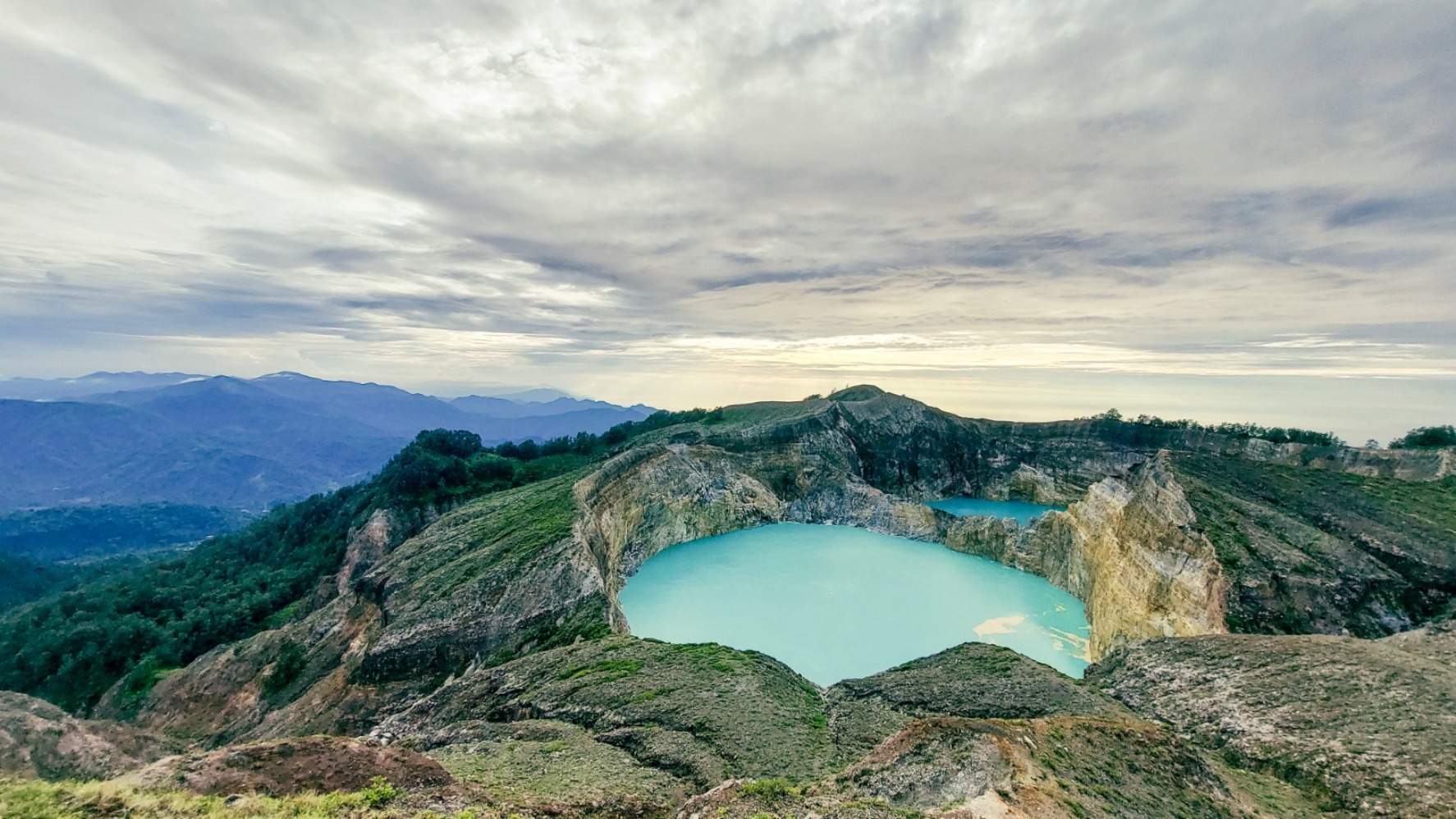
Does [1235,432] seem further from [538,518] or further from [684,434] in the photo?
[538,518]

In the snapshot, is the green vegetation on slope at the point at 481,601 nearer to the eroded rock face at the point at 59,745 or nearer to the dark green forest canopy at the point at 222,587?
the eroded rock face at the point at 59,745

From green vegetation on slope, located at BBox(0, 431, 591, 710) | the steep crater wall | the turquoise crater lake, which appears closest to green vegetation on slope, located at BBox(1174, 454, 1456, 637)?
the steep crater wall

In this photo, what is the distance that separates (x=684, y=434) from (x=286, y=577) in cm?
3949

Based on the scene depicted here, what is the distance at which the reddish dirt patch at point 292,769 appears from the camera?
12406mm

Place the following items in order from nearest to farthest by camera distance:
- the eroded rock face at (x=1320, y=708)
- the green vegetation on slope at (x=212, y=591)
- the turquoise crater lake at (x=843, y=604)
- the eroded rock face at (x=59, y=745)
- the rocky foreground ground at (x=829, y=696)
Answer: the rocky foreground ground at (x=829, y=696), the eroded rock face at (x=1320, y=708), the eroded rock face at (x=59, y=745), the turquoise crater lake at (x=843, y=604), the green vegetation on slope at (x=212, y=591)

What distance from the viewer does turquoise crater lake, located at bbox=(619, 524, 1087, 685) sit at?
32.0 metres

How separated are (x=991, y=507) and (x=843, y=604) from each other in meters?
45.1

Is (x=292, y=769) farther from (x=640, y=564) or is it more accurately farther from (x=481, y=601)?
(x=640, y=564)

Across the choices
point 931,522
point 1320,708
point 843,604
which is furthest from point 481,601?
point 931,522

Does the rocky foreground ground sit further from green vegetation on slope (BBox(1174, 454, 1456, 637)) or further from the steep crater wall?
the steep crater wall

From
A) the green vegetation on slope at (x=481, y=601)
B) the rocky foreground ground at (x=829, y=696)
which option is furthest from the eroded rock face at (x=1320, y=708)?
the green vegetation on slope at (x=481, y=601)

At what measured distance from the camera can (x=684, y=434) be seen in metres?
62.3

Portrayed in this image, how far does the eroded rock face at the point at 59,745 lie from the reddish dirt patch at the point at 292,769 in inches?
537

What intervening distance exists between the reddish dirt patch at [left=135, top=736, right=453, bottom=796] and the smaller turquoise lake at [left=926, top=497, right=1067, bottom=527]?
217ft
